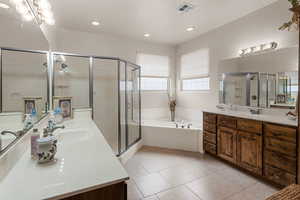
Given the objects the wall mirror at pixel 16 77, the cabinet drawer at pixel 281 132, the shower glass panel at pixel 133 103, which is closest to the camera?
the wall mirror at pixel 16 77

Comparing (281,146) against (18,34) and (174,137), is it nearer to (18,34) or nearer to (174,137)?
(174,137)

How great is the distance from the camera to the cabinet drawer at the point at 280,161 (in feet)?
5.74

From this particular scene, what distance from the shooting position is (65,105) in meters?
2.33

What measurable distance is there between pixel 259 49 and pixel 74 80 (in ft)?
11.7

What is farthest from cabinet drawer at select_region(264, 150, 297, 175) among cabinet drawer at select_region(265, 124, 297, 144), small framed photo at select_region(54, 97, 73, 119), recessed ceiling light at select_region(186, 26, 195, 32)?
small framed photo at select_region(54, 97, 73, 119)

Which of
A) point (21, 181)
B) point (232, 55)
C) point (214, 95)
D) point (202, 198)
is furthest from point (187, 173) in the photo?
point (232, 55)

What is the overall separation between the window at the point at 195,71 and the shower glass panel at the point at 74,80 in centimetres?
248

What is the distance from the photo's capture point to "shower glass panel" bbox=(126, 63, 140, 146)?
332cm

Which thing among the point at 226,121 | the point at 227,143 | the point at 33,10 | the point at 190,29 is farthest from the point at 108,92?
the point at 227,143

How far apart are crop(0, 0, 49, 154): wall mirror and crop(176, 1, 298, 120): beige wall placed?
3136 millimetres

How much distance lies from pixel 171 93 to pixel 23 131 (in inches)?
147

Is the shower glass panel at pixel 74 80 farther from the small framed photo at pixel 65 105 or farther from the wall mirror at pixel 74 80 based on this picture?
the small framed photo at pixel 65 105

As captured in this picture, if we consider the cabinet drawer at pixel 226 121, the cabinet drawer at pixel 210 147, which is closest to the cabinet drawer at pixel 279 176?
the cabinet drawer at pixel 226 121

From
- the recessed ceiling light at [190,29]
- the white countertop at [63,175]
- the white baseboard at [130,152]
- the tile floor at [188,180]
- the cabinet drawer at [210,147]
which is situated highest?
the recessed ceiling light at [190,29]
